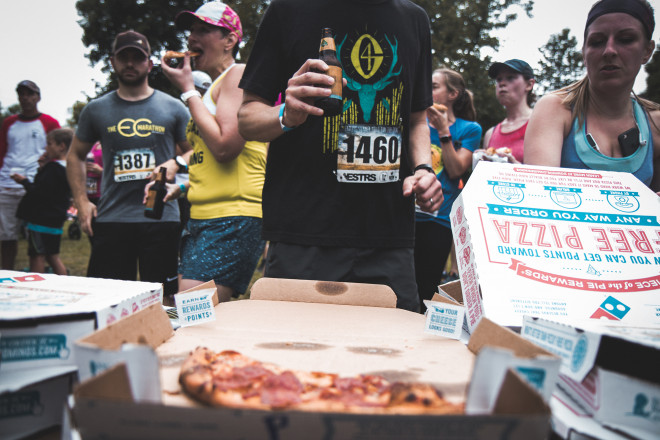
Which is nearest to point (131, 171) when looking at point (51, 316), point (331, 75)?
point (331, 75)

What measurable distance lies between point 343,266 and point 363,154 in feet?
1.34

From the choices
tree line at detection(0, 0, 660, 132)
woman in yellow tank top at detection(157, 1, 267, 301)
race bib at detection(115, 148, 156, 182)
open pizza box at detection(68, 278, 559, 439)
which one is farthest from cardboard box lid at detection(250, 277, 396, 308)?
tree line at detection(0, 0, 660, 132)

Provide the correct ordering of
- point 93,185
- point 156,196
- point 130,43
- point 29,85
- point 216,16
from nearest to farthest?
point 216,16 → point 156,196 → point 130,43 → point 29,85 → point 93,185

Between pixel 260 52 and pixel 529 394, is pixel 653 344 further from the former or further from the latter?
pixel 260 52

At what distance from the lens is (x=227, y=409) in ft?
1.69

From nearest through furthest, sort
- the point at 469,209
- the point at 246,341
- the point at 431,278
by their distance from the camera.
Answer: the point at 246,341, the point at 469,209, the point at 431,278

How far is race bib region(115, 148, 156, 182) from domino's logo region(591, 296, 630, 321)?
2662 millimetres

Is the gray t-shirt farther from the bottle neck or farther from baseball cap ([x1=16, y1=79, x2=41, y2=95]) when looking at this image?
baseball cap ([x1=16, y1=79, x2=41, y2=95])

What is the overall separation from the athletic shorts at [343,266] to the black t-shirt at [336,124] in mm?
35

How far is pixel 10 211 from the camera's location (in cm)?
525

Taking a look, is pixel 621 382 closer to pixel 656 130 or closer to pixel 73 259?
pixel 656 130

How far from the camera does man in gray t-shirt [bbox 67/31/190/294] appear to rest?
9.48ft

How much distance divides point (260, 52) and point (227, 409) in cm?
140


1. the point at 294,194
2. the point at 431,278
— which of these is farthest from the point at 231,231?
the point at 431,278
